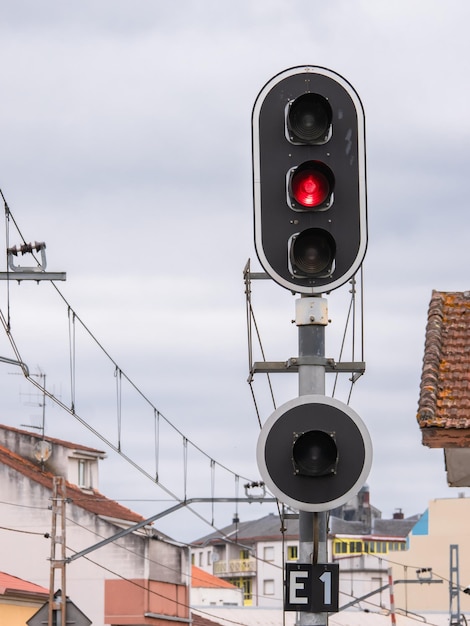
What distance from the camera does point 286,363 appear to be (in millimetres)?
6598

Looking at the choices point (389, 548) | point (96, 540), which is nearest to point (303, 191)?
point (96, 540)

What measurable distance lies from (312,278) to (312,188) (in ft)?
1.21

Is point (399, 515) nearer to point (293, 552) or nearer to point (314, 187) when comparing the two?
point (293, 552)

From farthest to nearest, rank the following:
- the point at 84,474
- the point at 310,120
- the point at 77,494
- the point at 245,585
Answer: the point at 245,585
the point at 84,474
the point at 77,494
the point at 310,120

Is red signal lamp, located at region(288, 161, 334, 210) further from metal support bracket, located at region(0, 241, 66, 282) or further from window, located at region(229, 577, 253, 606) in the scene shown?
window, located at region(229, 577, 253, 606)

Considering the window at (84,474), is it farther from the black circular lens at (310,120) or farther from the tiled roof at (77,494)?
the black circular lens at (310,120)

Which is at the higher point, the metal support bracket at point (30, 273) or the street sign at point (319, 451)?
the metal support bracket at point (30, 273)

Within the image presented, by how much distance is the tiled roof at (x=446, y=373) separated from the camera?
14.0 metres

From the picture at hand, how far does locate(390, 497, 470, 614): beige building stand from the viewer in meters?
81.0

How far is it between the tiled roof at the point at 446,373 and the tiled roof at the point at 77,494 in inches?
1397

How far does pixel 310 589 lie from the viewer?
6246mm

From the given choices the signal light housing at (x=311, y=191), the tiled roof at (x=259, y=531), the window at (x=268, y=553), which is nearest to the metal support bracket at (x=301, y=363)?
the signal light housing at (x=311, y=191)

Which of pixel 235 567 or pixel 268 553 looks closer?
pixel 268 553

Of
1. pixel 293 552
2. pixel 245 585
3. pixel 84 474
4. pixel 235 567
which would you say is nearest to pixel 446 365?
pixel 84 474
